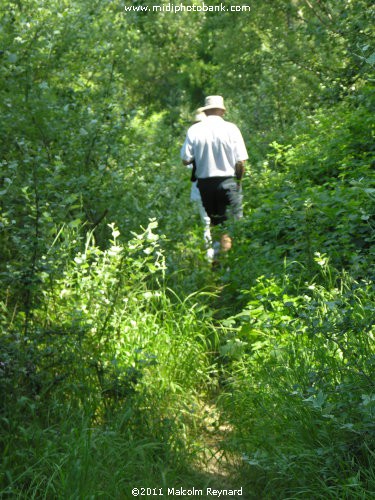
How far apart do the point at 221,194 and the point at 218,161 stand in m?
0.37

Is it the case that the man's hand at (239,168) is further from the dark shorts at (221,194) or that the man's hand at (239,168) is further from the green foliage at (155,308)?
the green foliage at (155,308)

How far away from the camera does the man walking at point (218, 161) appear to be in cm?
928

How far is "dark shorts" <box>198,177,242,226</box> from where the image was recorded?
931 centimetres

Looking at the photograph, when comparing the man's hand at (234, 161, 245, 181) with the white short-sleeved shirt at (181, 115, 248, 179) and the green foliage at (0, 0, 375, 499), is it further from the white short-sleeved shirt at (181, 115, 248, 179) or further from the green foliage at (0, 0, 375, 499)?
the green foliage at (0, 0, 375, 499)

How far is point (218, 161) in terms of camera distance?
9.29 m

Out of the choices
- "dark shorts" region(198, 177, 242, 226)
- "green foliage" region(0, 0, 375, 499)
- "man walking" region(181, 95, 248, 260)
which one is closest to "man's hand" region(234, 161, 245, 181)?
"man walking" region(181, 95, 248, 260)

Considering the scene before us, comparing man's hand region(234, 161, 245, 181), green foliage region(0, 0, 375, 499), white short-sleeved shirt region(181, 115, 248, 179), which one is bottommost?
green foliage region(0, 0, 375, 499)

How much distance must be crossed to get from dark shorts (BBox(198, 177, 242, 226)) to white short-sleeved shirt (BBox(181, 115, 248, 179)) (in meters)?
0.08

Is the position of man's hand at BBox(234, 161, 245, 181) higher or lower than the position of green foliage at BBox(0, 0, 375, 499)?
higher

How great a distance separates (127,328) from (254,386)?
1.11 m

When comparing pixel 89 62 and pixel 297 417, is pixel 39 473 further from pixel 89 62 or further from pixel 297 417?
pixel 89 62

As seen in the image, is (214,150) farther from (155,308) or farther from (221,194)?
(155,308)

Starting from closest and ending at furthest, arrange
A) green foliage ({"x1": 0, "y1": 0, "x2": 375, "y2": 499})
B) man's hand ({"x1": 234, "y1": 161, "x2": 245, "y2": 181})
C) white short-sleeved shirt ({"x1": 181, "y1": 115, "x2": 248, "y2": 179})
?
green foliage ({"x1": 0, "y1": 0, "x2": 375, "y2": 499})
white short-sleeved shirt ({"x1": 181, "y1": 115, "x2": 248, "y2": 179})
man's hand ({"x1": 234, "y1": 161, "x2": 245, "y2": 181})

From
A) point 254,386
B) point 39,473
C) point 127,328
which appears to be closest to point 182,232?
point 127,328
